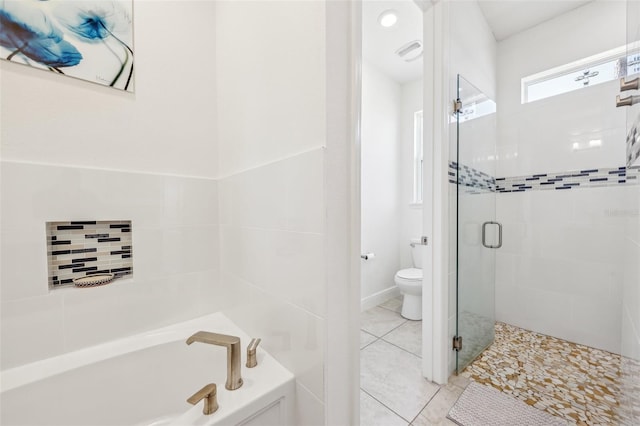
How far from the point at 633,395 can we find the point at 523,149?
2019mm

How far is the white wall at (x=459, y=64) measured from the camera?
149 cm

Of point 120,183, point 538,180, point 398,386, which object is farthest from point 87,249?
point 538,180

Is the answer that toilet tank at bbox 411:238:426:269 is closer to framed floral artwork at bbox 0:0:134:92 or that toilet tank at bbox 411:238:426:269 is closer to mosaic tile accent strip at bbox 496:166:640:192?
mosaic tile accent strip at bbox 496:166:640:192

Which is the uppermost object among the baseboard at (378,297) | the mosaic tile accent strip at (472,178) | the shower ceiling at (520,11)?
the shower ceiling at (520,11)

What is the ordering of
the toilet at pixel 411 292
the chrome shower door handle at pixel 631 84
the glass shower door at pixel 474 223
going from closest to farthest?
1. the chrome shower door handle at pixel 631 84
2. the glass shower door at pixel 474 223
3. the toilet at pixel 411 292

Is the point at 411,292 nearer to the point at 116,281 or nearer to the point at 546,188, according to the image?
the point at 546,188

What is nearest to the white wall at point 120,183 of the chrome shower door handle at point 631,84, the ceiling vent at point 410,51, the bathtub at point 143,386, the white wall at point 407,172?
the bathtub at point 143,386

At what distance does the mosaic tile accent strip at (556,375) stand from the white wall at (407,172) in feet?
4.13

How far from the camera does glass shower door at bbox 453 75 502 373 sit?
5.29 feet

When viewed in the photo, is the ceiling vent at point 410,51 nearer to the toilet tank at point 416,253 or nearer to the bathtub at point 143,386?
the toilet tank at point 416,253

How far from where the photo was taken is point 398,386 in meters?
1.48

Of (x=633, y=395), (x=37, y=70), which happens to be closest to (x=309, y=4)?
(x=37, y=70)

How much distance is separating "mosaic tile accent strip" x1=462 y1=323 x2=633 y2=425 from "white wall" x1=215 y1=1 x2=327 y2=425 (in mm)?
1347

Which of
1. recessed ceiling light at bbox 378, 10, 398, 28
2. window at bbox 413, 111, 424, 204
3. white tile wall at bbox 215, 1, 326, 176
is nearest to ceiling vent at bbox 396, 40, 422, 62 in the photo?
recessed ceiling light at bbox 378, 10, 398, 28
